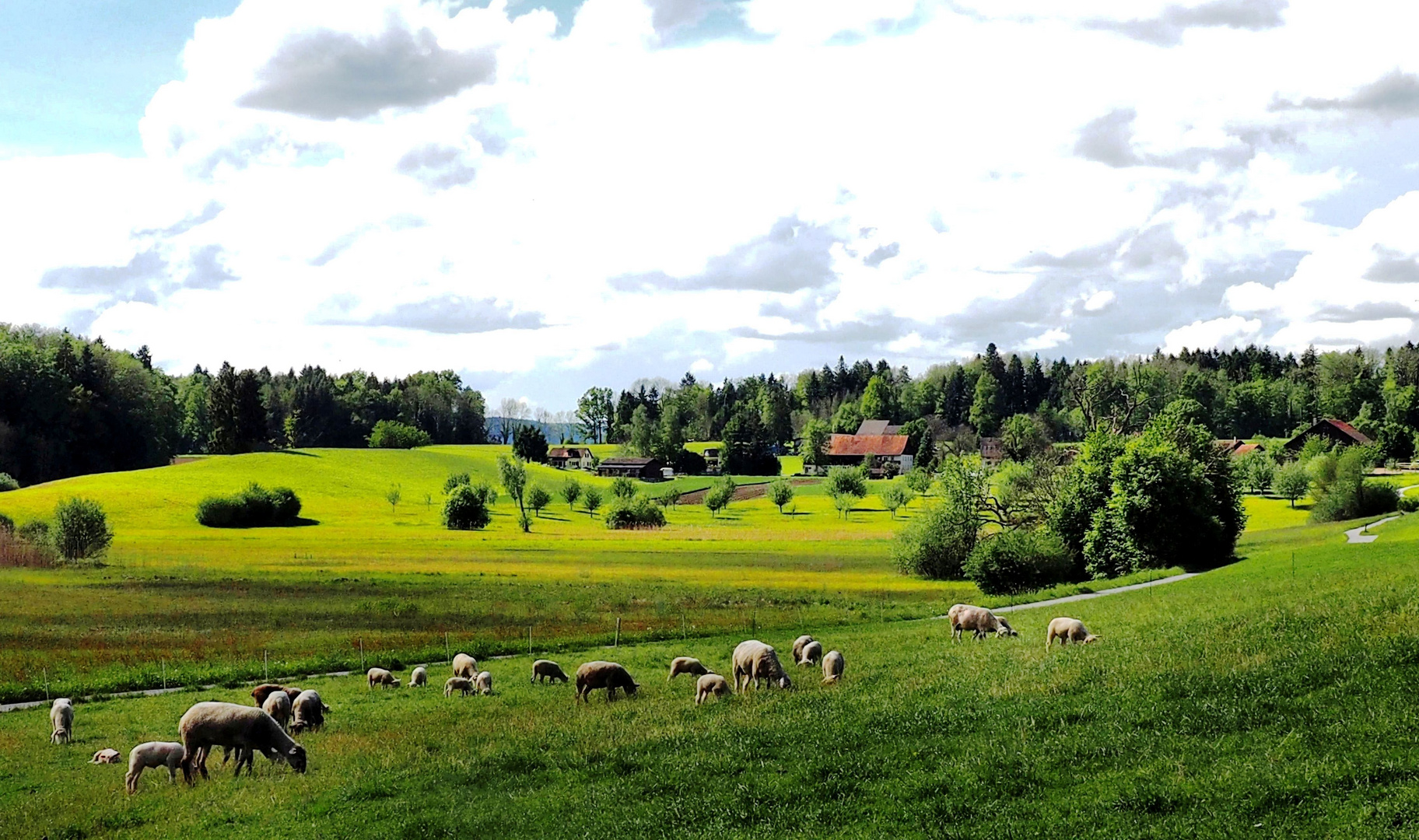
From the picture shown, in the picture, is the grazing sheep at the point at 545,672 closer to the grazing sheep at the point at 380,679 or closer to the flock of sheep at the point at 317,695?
the flock of sheep at the point at 317,695

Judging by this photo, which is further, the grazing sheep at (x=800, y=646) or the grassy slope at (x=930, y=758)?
the grazing sheep at (x=800, y=646)

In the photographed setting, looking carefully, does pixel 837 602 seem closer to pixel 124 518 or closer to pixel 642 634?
pixel 642 634

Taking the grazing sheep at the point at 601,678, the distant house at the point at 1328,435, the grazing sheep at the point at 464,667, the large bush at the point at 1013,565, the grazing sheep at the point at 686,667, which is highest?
the distant house at the point at 1328,435

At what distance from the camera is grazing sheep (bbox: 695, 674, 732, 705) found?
84.0 feet

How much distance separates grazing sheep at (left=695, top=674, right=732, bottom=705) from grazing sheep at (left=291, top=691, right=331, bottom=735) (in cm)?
1001

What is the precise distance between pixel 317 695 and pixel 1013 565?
43.6 meters

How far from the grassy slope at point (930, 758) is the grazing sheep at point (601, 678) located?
2.75 ft

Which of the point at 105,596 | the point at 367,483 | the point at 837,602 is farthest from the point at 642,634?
the point at 367,483

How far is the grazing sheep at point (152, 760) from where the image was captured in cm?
2128

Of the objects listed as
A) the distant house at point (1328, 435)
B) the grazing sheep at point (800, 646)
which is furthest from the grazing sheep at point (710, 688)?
the distant house at point (1328, 435)

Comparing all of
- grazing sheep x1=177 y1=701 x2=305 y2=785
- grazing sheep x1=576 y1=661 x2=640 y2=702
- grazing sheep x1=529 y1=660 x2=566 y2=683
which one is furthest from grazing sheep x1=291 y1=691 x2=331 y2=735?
grazing sheep x1=529 y1=660 x2=566 y2=683

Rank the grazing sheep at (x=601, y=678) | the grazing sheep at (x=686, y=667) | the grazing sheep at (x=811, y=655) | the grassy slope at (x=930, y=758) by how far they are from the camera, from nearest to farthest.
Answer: the grassy slope at (x=930, y=758), the grazing sheep at (x=601, y=678), the grazing sheep at (x=686, y=667), the grazing sheep at (x=811, y=655)

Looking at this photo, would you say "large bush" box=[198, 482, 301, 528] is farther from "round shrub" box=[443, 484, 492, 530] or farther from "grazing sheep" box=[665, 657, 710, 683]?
"grazing sheep" box=[665, 657, 710, 683]

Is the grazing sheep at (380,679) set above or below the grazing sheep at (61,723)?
below
